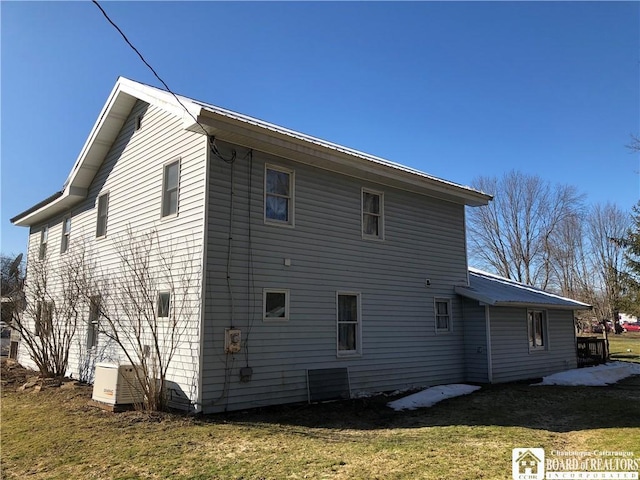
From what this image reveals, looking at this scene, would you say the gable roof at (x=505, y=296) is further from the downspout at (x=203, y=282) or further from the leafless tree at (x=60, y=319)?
the leafless tree at (x=60, y=319)

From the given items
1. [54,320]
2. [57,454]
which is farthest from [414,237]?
[54,320]

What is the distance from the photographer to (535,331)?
15906 mm

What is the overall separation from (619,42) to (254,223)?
30.6 feet

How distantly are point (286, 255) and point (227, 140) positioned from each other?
2695 millimetres

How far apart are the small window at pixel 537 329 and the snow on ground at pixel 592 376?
3.48ft

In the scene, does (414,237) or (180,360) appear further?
(414,237)

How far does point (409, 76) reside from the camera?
1261cm

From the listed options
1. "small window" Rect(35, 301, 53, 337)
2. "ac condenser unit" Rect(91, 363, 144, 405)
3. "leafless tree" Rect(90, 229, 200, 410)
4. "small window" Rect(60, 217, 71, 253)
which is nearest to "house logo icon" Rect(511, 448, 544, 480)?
"leafless tree" Rect(90, 229, 200, 410)

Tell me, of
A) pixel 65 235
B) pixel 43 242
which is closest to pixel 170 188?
pixel 65 235

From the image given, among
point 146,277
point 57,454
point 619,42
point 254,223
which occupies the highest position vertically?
point 619,42

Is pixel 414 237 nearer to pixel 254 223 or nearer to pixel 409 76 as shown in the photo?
pixel 409 76

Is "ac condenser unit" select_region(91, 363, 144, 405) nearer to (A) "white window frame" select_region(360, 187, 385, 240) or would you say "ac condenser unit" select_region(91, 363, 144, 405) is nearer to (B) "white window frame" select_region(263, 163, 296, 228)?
(B) "white window frame" select_region(263, 163, 296, 228)

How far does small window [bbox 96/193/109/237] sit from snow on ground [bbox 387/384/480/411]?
29.6ft

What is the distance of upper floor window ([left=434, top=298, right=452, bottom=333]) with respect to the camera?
13724 millimetres
